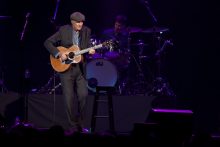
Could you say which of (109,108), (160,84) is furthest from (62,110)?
(160,84)

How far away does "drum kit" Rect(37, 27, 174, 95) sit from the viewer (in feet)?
40.2

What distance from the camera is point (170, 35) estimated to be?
14.1 metres

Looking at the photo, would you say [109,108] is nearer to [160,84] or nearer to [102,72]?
[102,72]

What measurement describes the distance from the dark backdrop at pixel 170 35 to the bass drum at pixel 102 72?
202 cm

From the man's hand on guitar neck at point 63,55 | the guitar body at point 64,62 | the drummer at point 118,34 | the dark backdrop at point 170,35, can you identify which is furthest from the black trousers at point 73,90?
the dark backdrop at point 170,35

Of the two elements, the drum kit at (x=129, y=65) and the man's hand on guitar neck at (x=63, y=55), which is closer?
the man's hand on guitar neck at (x=63, y=55)

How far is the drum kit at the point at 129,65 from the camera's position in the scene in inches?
483

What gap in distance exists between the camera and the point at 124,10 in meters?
14.5

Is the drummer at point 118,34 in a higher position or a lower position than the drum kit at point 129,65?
higher

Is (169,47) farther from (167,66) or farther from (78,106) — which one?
(78,106)

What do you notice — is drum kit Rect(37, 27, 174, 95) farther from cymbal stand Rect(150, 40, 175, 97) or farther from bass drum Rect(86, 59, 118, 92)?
cymbal stand Rect(150, 40, 175, 97)

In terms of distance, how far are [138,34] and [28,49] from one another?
3.28m

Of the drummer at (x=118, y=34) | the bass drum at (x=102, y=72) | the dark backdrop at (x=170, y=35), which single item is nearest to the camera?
the bass drum at (x=102, y=72)

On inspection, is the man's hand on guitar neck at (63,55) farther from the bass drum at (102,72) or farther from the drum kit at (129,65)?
the bass drum at (102,72)
